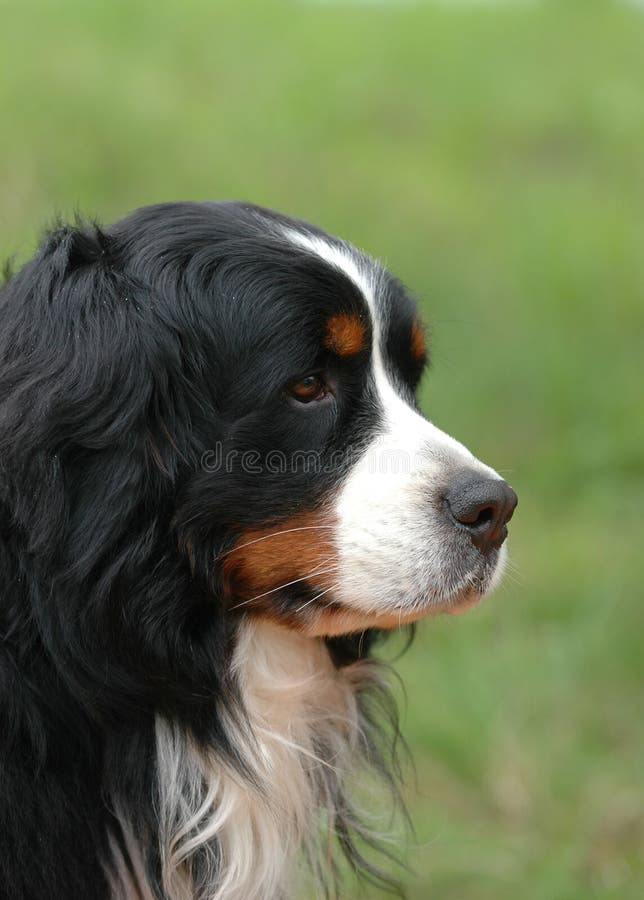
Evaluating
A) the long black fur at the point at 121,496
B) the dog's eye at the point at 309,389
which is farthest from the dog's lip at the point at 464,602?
the dog's eye at the point at 309,389

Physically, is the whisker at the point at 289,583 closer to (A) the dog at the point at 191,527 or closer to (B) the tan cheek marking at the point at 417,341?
(A) the dog at the point at 191,527

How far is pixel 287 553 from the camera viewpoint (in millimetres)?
2801

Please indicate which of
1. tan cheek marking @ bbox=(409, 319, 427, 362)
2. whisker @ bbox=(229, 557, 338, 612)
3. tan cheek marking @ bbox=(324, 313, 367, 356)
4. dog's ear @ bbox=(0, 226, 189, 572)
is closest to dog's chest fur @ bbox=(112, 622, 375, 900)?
whisker @ bbox=(229, 557, 338, 612)

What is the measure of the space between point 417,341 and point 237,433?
2.24ft

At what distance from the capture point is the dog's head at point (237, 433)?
2.66 meters

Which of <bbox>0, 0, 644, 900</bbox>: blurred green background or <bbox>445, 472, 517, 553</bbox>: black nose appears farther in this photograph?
<bbox>0, 0, 644, 900</bbox>: blurred green background

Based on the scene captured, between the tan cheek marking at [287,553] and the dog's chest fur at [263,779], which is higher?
the tan cheek marking at [287,553]

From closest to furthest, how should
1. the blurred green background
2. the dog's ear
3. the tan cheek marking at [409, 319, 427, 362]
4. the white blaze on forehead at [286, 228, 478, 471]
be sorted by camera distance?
the dog's ear < the white blaze on forehead at [286, 228, 478, 471] < the tan cheek marking at [409, 319, 427, 362] < the blurred green background

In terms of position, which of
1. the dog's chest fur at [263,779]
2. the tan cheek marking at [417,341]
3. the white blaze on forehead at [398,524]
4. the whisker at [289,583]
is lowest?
the dog's chest fur at [263,779]

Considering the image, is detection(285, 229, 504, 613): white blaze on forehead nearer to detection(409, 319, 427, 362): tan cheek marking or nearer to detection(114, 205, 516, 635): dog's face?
detection(114, 205, 516, 635): dog's face

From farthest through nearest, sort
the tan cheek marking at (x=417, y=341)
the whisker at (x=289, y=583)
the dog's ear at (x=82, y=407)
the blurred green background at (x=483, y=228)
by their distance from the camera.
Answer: the blurred green background at (x=483, y=228) → the tan cheek marking at (x=417, y=341) → the whisker at (x=289, y=583) → the dog's ear at (x=82, y=407)

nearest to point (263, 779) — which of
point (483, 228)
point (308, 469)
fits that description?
point (308, 469)

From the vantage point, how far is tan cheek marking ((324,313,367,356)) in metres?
2.88

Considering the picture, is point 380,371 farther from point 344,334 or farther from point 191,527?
point 191,527
